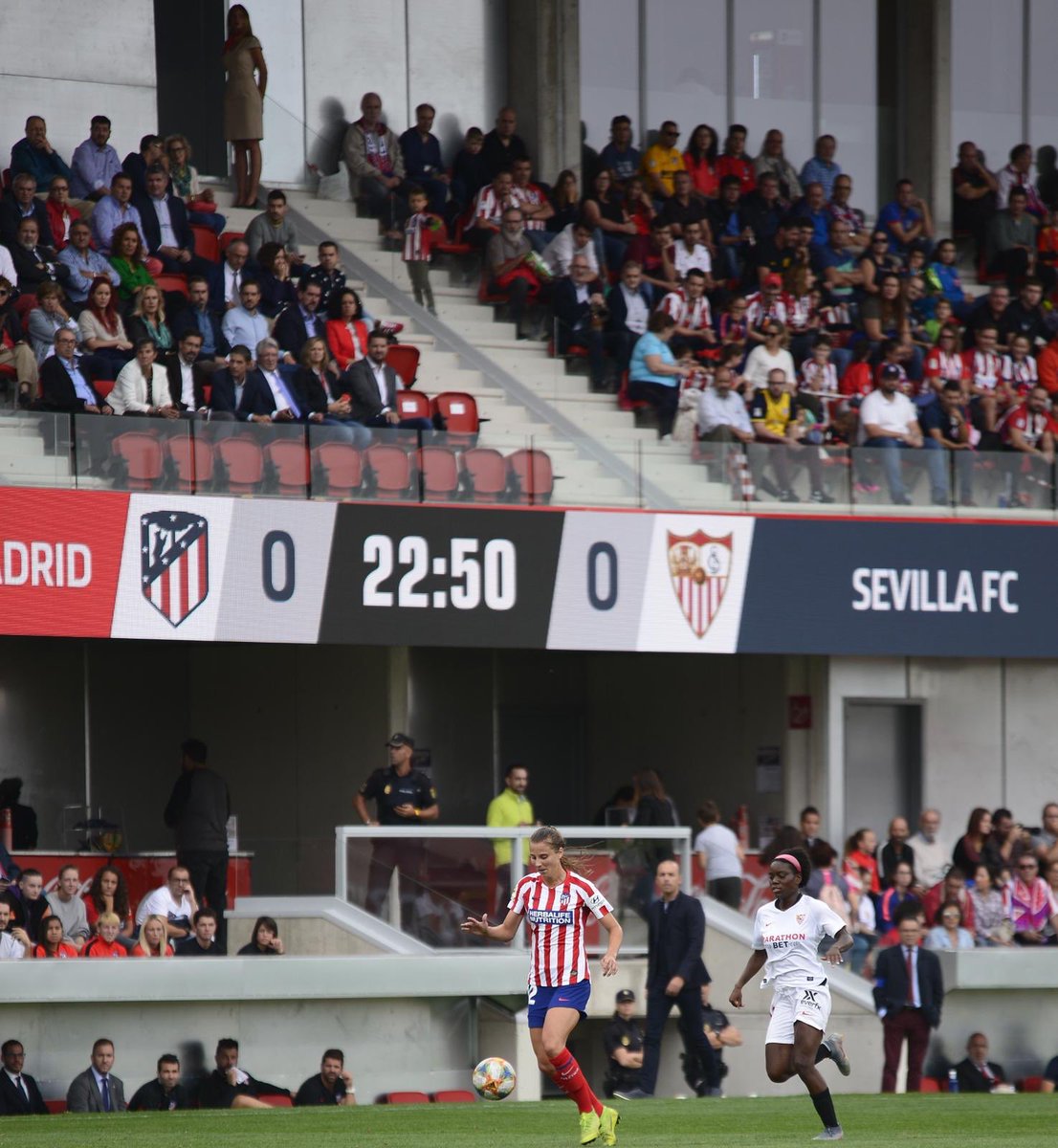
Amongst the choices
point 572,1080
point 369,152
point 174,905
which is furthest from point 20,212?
point 572,1080

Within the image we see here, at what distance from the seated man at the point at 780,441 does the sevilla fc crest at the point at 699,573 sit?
0.74m

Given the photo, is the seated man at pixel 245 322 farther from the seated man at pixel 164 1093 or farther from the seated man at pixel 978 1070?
the seated man at pixel 978 1070

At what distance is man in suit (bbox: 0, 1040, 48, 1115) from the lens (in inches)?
634

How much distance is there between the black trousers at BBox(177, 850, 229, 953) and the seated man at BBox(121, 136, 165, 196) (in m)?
6.51

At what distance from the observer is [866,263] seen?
2477cm

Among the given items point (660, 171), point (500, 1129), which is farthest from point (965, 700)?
point (500, 1129)

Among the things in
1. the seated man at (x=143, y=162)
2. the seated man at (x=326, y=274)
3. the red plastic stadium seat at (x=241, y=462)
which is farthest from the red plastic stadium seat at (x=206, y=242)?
the red plastic stadium seat at (x=241, y=462)

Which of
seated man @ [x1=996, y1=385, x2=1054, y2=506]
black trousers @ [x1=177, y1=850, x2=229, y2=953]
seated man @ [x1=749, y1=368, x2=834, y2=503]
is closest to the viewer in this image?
black trousers @ [x1=177, y1=850, x2=229, y2=953]

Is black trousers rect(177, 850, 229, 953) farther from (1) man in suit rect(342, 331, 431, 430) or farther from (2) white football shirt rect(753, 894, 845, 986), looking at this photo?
(2) white football shirt rect(753, 894, 845, 986)

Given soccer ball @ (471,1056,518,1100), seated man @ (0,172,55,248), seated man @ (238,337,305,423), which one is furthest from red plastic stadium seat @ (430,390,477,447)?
soccer ball @ (471,1056,518,1100)

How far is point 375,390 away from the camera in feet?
65.5

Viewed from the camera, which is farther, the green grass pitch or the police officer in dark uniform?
the police officer in dark uniform

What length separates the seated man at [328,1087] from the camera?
1714cm

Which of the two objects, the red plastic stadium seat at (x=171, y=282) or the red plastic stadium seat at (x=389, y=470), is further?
the red plastic stadium seat at (x=171, y=282)
